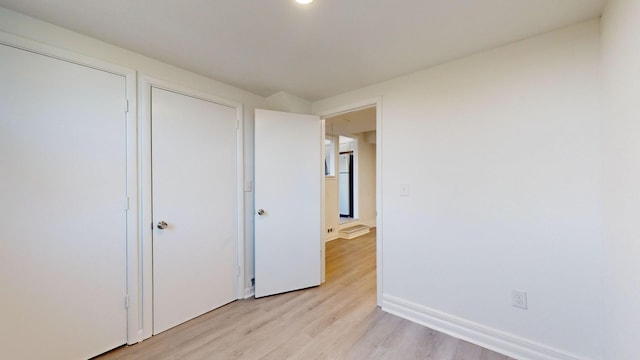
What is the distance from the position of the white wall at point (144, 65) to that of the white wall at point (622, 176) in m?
2.62

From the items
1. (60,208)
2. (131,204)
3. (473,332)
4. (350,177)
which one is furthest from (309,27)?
(350,177)

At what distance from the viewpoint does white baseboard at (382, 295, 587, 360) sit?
5.31ft

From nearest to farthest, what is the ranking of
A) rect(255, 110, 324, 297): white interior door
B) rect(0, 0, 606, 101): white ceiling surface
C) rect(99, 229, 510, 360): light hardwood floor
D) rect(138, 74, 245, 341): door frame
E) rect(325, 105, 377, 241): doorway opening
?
rect(0, 0, 606, 101): white ceiling surface → rect(99, 229, 510, 360): light hardwood floor → rect(138, 74, 245, 341): door frame → rect(255, 110, 324, 297): white interior door → rect(325, 105, 377, 241): doorway opening

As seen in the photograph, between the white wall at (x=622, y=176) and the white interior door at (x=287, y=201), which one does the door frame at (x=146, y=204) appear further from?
the white wall at (x=622, y=176)

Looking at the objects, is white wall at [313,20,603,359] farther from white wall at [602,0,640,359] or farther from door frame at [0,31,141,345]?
door frame at [0,31,141,345]

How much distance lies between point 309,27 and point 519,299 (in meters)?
2.30

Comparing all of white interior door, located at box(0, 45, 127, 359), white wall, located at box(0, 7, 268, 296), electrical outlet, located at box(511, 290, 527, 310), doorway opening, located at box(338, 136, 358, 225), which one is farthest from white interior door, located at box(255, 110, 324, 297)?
doorway opening, located at box(338, 136, 358, 225)

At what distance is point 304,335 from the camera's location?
1945 millimetres

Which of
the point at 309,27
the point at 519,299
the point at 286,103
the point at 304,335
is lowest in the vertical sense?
the point at 304,335

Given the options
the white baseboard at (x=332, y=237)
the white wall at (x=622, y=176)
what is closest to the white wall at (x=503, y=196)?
the white wall at (x=622, y=176)

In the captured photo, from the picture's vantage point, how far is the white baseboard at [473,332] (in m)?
1.62

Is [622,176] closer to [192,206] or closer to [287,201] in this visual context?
[287,201]

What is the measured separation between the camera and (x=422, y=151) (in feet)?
7.02

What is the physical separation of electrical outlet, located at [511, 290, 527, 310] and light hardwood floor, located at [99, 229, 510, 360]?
37 cm
